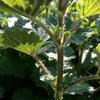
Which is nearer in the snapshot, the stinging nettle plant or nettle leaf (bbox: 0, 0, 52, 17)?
nettle leaf (bbox: 0, 0, 52, 17)

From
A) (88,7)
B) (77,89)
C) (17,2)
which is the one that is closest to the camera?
(17,2)

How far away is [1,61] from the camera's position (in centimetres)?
190

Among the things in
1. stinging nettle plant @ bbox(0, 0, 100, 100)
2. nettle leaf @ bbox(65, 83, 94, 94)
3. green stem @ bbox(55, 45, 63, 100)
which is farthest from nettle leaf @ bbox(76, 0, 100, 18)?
nettle leaf @ bbox(65, 83, 94, 94)

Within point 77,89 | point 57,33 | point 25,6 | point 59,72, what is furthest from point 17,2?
point 77,89

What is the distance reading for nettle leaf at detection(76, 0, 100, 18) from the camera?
1075mm

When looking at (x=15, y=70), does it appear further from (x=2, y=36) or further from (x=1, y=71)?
(x=2, y=36)

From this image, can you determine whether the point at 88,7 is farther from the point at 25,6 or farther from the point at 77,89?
the point at 77,89

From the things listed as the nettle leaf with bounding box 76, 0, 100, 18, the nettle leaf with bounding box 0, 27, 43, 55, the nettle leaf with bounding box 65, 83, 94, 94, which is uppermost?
the nettle leaf with bounding box 76, 0, 100, 18

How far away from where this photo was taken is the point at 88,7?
1104 millimetres

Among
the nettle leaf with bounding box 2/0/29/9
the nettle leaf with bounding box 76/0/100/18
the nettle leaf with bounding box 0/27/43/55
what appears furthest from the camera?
the nettle leaf with bounding box 0/27/43/55

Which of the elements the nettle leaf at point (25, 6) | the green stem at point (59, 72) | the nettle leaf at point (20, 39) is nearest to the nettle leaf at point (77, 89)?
the green stem at point (59, 72)

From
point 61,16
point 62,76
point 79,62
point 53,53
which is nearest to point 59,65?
point 62,76

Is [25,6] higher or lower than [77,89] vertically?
higher

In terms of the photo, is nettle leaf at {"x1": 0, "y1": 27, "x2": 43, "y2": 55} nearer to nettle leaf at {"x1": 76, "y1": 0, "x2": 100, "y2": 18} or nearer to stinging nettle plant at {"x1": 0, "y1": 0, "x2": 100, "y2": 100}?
stinging nettle plant at {"x1": 0, "y1": 0, "x2": 100, "y2": 100}
